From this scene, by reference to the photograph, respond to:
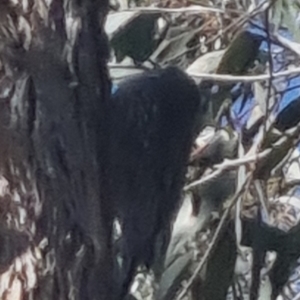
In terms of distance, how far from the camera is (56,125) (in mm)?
A: 1344

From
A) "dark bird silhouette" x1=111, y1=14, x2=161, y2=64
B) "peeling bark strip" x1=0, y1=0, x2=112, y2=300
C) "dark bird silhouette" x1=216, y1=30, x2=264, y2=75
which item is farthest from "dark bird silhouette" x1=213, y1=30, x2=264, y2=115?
"peeling bark strip" x1=0, y1=0, x2=112, y2=300

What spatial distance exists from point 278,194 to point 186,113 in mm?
419

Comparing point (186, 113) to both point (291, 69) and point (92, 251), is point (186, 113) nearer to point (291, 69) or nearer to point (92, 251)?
point (291, 69)

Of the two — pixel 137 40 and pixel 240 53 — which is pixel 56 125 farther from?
pixel 137 40

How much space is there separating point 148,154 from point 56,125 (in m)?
0.34

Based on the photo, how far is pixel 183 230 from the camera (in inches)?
75.8

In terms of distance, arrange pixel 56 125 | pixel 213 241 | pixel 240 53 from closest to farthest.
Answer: pixel 56 125
pixel 213 241
pixel 240 53

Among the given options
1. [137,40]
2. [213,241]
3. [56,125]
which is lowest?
[213,241]

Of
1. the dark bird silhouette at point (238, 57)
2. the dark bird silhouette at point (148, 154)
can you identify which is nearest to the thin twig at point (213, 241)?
the dark bird silhouette at point (148, 154)

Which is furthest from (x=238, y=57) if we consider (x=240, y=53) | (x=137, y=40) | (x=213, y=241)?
(x=213, y=241)

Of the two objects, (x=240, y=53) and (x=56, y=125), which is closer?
(x=56, y=125)

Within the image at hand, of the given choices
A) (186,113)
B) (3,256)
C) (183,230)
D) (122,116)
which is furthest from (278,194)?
(3,256)

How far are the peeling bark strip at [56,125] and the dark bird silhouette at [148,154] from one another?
0.09 meters

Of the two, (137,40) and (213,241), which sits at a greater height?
(137,40)
